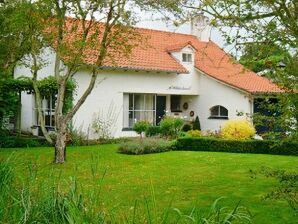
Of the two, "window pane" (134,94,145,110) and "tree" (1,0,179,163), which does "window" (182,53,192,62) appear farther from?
"tree" (1,0,179,163)

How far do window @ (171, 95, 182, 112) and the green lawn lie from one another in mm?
11379

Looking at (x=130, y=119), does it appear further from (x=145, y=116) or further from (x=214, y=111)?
(x=214, y=111)

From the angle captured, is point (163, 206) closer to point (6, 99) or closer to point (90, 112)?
point (6, 99)

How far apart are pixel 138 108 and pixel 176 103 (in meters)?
4.14

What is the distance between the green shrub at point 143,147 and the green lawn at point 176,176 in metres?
0.53

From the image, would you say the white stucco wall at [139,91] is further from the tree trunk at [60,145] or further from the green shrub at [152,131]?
the tree trunk at [60,145]

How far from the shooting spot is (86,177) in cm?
1262

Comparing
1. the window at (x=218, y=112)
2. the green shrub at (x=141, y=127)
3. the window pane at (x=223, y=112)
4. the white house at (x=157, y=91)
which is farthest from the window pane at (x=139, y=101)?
the window pane at (x=223, y=112)

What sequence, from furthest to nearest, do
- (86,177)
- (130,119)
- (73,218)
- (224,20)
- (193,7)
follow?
(130,119), (86,177), (193,7), (224,20), (73,218)

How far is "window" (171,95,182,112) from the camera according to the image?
105 feet

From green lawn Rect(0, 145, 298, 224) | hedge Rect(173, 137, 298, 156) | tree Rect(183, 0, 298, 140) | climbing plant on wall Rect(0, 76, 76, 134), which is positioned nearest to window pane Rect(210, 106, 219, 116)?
hedge Rect(173, 137, 298, 156)

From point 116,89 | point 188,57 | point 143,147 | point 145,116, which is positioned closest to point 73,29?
point 143,147

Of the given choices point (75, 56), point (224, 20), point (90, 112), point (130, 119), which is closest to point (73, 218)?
point (224, 20)

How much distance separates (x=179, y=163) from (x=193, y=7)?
865 cm
